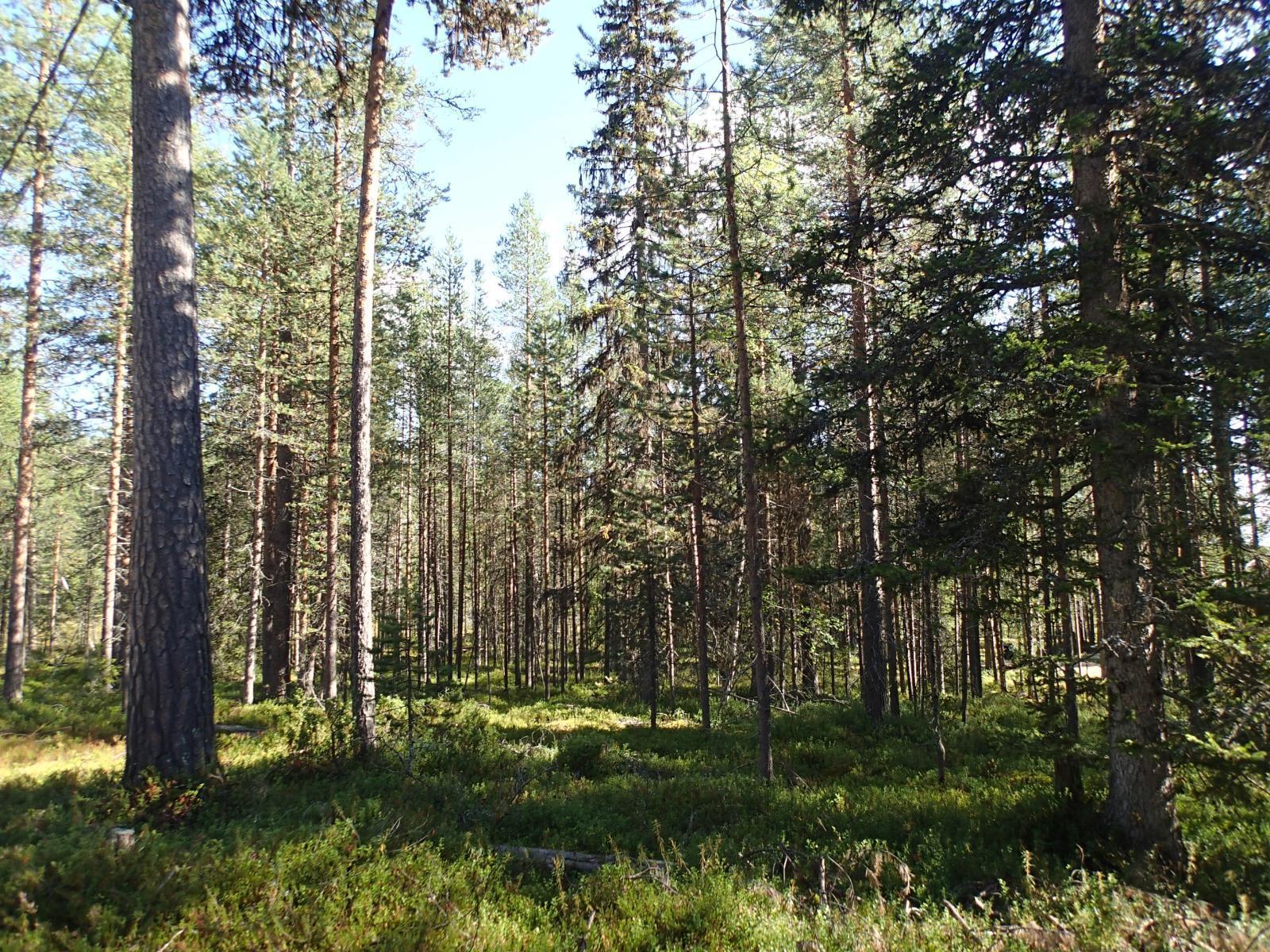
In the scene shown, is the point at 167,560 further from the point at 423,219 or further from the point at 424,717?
the point at 423,219

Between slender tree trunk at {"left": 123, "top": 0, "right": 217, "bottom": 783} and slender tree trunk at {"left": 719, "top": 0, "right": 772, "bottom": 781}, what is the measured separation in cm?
689

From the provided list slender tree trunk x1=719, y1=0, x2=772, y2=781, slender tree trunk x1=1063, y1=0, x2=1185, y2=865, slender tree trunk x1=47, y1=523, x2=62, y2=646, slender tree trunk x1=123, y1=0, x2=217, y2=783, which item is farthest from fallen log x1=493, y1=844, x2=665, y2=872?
slender tree trunk x1=47, y1=523, x2=62, y2=646

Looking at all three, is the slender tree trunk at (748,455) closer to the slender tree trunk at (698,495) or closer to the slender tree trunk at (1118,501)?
the slender tree trunk at (698,495)

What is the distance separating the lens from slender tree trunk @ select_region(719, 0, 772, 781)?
32.0 feet

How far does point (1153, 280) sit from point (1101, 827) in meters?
5.48

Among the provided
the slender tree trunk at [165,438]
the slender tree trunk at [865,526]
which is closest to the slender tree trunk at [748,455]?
the slender tree trunk at [865,526]

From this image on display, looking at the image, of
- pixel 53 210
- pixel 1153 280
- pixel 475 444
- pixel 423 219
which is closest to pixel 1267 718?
pixel 1153 280

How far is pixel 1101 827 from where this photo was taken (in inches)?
252

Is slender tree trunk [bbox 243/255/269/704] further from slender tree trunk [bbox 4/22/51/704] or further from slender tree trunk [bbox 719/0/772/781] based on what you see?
slender tree trunk [bbox 719/0/772/781]

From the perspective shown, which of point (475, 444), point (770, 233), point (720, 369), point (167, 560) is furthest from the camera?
point (475, 444)

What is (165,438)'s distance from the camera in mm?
5750

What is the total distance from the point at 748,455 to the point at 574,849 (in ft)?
19.6

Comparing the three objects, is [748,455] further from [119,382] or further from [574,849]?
[119,382]

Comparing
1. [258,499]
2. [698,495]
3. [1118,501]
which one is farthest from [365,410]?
[1118,501]
